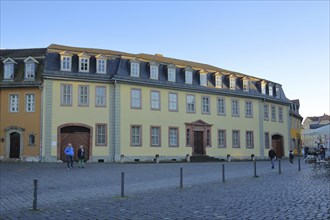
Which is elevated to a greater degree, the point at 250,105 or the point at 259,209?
the point at 250,105

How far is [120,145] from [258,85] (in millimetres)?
19391

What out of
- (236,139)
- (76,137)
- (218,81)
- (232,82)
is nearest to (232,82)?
(232,82)

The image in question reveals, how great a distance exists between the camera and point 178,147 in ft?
124

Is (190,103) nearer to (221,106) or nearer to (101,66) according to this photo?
(221,106)

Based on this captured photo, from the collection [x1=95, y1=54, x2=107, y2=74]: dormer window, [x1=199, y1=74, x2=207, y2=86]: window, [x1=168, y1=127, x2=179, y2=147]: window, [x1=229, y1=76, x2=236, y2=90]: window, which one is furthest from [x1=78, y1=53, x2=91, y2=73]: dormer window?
[x1=229, y1=76, x2=236, y2=90]: window

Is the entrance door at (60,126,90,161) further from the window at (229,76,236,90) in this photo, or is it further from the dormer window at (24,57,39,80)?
the window at (229,76,236,90)

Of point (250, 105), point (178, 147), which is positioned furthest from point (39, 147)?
point (250, 105)

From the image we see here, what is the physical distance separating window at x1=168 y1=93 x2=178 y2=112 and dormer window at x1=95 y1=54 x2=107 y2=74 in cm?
677

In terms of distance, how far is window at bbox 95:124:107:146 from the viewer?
1329 inches

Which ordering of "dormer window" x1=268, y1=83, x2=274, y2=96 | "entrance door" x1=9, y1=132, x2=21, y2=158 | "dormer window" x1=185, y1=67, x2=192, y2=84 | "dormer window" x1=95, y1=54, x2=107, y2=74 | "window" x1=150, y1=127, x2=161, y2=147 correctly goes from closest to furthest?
"entrance door" x1=9, y1=132, x2=21, y2=158, "dormer window" x1=95, y1=54, x2=107, y2=74, "window" x1=150, y1=127, x2=161, y2=147, "dormer window" x1=185, y1=67, x2=192, y2=84, "dormer window" x1=268, y1=83, x2=274, y2=96

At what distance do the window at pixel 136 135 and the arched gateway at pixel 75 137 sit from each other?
370 cm

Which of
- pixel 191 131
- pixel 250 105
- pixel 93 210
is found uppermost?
pixel 250 105

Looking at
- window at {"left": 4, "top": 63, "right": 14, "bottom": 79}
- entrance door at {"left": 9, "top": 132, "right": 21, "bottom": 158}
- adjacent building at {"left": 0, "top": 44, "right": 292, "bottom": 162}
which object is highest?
window at {"left": 4, "top": 63, "right": 14, "bottom": 79}

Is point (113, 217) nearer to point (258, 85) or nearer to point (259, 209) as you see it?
point (259, 209)
